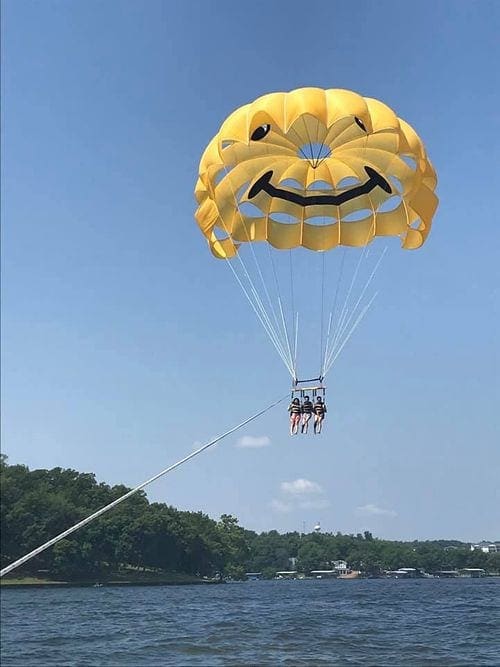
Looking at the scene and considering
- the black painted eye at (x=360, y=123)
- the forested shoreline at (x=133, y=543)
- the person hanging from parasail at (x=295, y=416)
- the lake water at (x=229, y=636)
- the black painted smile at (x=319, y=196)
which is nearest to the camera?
the black painted eye at (x=360, y=123)

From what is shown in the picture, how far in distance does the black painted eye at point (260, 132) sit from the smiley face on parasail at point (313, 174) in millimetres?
15

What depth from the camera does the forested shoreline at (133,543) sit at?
80.8 ft

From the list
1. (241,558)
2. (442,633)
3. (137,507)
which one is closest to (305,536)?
(241,558)

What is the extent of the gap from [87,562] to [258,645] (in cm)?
2644

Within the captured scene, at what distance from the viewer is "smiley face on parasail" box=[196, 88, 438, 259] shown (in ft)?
33.3

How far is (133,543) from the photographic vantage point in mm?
46000

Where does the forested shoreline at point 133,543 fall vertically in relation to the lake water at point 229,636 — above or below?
above

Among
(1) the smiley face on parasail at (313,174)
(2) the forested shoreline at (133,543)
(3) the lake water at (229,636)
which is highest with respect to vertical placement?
(1) the smiley face on parasail at (313,174)

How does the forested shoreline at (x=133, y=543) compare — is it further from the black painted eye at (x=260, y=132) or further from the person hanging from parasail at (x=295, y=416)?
the black painted eye at (x=260, y=132)

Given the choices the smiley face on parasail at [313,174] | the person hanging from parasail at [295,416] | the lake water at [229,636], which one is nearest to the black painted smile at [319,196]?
the smiley face on parasail at [313,174]

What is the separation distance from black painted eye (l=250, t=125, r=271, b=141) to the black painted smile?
2.96ft

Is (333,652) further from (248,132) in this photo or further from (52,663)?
(248,132)

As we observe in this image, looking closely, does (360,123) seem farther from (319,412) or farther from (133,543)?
(133,543)

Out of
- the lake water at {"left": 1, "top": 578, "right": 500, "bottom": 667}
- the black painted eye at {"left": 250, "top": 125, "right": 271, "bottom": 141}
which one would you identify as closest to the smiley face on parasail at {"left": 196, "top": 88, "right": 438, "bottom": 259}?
the black painted eye at {"left": 250, "top": 125, "right": 271, "bottom": 141}
